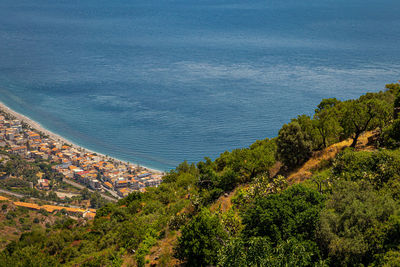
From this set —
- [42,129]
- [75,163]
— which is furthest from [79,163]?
[42,129]

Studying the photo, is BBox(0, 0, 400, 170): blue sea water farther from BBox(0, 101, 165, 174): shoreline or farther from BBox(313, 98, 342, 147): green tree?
BBox(313, 98, 342, 147): green tree

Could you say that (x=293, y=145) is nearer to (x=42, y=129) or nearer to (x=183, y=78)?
(x=42, y=129)

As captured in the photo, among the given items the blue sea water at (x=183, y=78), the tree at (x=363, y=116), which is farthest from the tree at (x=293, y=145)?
the blue sea water at (x=183, y=78)

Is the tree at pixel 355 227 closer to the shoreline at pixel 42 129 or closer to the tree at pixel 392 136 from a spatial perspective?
the tree at pixel 392 136

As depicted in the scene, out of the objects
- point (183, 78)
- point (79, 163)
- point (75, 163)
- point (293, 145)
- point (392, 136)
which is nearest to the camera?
point (392, 136)

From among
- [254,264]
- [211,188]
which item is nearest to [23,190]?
[211,188]

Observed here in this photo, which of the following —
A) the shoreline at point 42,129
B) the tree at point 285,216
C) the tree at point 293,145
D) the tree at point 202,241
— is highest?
the shoreline at point 42,129
